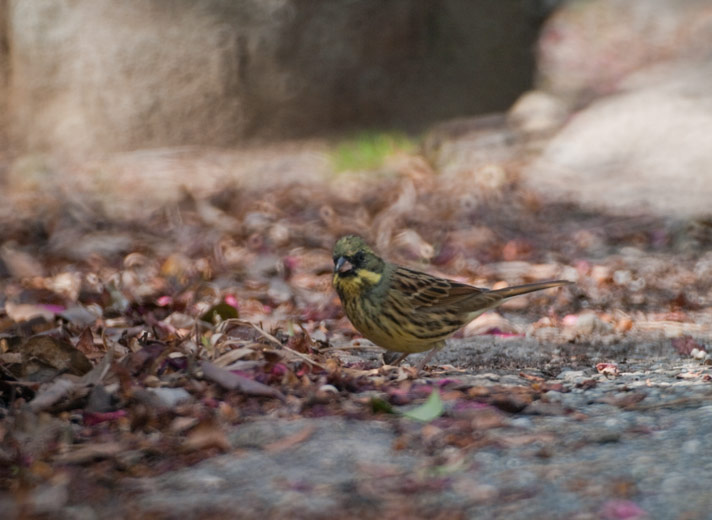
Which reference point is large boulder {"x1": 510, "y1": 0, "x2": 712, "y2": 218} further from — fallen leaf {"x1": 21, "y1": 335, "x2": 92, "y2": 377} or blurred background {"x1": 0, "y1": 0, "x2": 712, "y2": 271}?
fallen leaf {"x1": 21, "y1": 335, "x2": 92, "y2": 377}

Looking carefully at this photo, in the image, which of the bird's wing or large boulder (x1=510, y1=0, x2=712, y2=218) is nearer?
the bird's wing

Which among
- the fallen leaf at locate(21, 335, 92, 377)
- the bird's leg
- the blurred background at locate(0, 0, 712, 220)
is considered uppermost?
the blurred background at locate(0, 0, 712, 220)

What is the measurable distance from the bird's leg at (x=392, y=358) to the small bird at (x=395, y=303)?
13mm

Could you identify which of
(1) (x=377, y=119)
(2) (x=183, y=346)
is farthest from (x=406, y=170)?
(2) (x=183, y=346)

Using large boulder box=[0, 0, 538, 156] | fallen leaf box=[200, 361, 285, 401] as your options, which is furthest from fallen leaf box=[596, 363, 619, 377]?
large boulder box=[0, 0, 538, 156]

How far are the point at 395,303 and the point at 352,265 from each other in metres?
0.24

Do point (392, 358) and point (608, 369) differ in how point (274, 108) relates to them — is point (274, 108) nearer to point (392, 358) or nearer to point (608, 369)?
point (392, 358)

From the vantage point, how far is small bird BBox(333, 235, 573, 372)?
12.5ft

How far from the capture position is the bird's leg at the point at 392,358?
402 cm

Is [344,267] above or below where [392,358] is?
above

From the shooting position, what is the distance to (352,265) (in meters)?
3.92

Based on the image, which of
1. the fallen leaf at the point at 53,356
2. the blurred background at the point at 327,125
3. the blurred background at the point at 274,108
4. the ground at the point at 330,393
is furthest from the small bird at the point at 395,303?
the blurred background at the point at 274,108

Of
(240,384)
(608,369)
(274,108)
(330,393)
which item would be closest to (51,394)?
(240,384)

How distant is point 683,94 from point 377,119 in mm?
2710
